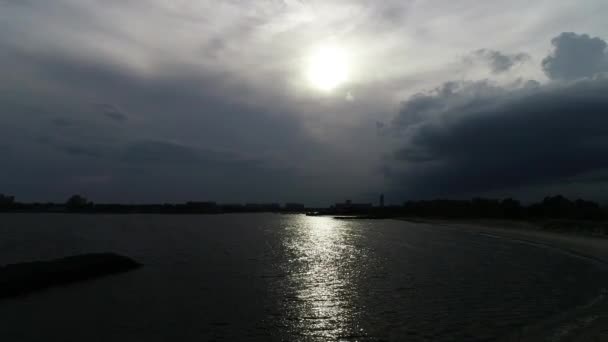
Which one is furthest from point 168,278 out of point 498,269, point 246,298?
point 498,269

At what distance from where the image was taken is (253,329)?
55.9 ft

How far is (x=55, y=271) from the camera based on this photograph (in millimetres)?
27891

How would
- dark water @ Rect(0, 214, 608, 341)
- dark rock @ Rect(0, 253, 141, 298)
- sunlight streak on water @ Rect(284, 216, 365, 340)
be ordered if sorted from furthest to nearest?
dark rock @ Rect(0, 253, 141, 298) < sunlight streak on water @ Rect(284, 216, 365, 340) < dark water @ Rect(0, 214, 608, 341)

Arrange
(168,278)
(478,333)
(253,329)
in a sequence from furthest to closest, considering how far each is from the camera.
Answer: (168,278) < (253,329) < (478,333)

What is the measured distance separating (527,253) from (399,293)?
30686mm

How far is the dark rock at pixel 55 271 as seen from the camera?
24.2m

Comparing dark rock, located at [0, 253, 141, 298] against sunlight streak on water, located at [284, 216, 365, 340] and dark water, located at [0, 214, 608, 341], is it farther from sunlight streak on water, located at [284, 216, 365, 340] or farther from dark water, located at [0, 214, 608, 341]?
sunlight streak on water, located at [284, 216, 365, 340]

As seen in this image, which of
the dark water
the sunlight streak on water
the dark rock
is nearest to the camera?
the dark water

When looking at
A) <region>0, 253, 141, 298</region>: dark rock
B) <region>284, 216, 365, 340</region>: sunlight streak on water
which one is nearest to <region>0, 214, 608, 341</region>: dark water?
<region>284, 216, 365, 340</region>: sunlight streak on water

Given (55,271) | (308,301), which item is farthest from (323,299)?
(55,271)

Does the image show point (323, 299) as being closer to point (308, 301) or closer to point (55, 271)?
point (308, 301)

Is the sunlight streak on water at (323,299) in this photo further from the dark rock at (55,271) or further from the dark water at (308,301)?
the dark rock at (55,271)

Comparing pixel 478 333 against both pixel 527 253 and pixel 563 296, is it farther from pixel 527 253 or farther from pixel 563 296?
pixel 527 253

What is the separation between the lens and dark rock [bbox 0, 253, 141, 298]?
2420 cm
